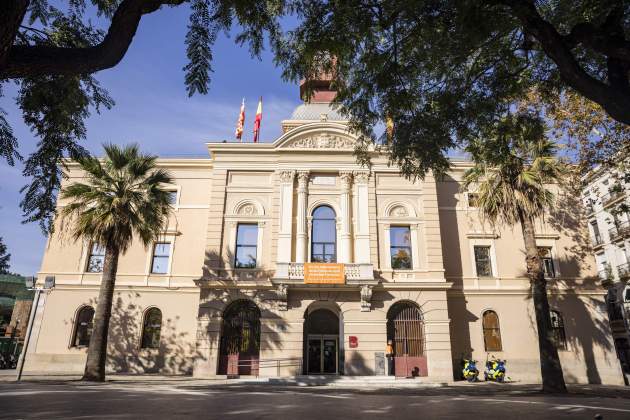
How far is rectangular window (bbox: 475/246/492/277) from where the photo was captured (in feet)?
78.8

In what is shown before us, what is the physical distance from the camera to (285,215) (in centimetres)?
2278

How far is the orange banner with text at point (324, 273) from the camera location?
20562mm

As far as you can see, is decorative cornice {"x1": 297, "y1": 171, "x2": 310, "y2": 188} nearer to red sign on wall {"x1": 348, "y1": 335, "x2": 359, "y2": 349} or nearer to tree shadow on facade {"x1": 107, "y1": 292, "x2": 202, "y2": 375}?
red sign on wall {"x1": 348, "y1": 335, "x2": 359, "y2": 349}

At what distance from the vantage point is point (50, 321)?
74.9 ft

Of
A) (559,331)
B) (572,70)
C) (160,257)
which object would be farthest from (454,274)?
(572,70)

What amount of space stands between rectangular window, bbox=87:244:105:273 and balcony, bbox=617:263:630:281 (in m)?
37.4

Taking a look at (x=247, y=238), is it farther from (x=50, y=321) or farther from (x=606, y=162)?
(x=606, y=162)

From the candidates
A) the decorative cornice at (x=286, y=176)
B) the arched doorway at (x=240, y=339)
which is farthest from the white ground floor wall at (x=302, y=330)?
the decorative cornice at (x=286, y=176)

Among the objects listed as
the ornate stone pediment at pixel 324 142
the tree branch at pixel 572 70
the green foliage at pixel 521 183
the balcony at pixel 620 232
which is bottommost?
the tree branch at pixel 572 70

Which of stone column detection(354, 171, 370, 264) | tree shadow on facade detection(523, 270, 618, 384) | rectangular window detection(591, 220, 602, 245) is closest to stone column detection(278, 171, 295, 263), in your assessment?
stone column detection(354, 171, 370, 264)

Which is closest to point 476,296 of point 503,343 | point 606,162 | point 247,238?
point 503,343

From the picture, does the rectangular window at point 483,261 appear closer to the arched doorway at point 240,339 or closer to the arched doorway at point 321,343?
the arched doorway at point 321,343

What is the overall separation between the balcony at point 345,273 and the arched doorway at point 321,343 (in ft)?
7.92

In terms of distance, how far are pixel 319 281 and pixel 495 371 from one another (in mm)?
9880
